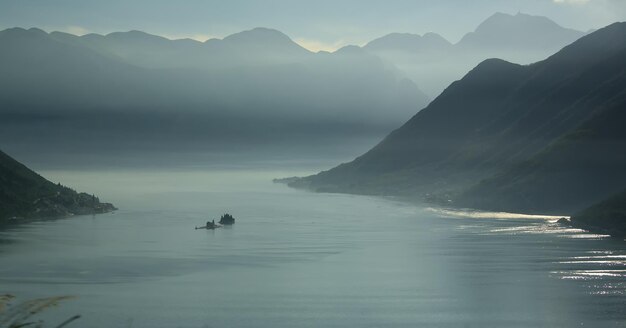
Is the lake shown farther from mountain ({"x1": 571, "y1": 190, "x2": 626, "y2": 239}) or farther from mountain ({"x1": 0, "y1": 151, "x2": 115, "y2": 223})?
mountain ({"x1": 0, "y1": 151, "x2": 115, "y2": 223})

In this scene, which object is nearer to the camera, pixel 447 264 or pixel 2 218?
pixel 447 264

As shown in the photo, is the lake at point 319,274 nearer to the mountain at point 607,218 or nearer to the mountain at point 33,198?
the mountain at point 607,218

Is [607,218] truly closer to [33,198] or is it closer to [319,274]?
[319,274]

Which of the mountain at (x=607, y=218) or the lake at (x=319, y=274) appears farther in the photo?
the mountain at (x=607, y=218)

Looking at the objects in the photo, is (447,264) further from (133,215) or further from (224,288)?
(133,215)

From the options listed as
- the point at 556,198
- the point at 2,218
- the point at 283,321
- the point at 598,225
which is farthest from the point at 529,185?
the point at 283,321

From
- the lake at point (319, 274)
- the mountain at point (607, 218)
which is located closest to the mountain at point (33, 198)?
the lake at point (319, 274)

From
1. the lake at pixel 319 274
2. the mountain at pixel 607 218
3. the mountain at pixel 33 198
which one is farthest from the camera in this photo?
the mountain at pixel 33 198
